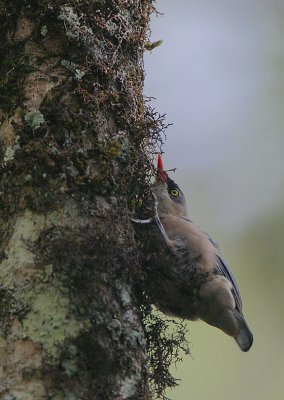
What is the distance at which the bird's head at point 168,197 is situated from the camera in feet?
12.8

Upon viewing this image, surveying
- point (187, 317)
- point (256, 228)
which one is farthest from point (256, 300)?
point (187, 317)

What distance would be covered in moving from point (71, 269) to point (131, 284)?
30cm

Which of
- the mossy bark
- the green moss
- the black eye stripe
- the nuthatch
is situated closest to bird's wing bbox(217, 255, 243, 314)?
the nuthatch

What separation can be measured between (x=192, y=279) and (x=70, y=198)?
125 centimetres

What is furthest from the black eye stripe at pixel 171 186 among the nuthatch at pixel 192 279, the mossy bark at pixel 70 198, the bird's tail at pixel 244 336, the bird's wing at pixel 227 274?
the mossy bark at pixel 70 198

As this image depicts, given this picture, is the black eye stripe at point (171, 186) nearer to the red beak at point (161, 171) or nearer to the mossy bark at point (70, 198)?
the red beak at point (161, 171)

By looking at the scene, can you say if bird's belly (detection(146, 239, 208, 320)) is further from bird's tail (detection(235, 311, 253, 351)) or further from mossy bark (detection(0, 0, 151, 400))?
mossy bark (detection(0, 0, 151, 400))

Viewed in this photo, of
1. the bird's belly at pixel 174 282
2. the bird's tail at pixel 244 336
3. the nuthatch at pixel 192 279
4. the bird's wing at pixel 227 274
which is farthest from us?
the bird's wing at pixel 227 274

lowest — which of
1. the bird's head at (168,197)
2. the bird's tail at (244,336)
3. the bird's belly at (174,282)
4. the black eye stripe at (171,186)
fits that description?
the bird's tail at (244,336)

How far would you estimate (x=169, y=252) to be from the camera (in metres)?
3.41

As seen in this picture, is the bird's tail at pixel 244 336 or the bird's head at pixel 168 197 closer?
the bird's tail at pixel 244 336

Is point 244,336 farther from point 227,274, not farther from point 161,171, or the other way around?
point 161,171

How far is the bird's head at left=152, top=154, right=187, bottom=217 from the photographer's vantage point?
390cm

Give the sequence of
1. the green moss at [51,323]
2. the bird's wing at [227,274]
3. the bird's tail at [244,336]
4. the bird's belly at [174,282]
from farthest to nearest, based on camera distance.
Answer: the bird's wing at [227,274] < the bird's tail at [244,336] < the bird's belly at [174,282] < the green moss at [51,323]
